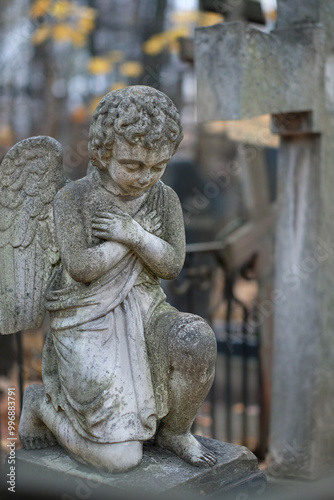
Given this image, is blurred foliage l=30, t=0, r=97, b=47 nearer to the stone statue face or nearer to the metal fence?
the metal fence

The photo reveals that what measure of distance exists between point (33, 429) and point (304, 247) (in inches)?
78.8

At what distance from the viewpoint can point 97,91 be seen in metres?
11.1

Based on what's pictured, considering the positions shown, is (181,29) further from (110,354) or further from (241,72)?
(110,354)

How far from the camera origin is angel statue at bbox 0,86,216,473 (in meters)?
2.55

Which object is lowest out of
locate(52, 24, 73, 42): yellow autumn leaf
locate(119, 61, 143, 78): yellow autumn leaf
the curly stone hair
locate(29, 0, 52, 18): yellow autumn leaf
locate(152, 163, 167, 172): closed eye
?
locate(152, 163, 167, 172): closed eye

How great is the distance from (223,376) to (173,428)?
5.40 metres

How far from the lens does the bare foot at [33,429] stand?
2.88 metres

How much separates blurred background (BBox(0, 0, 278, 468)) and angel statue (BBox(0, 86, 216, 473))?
0.99m

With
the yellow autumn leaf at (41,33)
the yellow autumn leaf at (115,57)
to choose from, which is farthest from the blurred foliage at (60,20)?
the yellow autumn leaf at (115,57)

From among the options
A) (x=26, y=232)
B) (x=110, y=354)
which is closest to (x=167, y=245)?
(x=110, y=354)

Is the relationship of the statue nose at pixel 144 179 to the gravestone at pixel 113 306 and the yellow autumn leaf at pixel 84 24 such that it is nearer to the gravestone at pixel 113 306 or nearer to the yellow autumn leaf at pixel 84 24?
the gravestone at pixel 113 306

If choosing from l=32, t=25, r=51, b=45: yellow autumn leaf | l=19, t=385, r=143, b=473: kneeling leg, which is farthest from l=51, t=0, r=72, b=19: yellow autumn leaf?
l=19, t=385, r=143, b=473: kneeling leg

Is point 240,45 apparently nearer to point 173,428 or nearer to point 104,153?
point 104,153

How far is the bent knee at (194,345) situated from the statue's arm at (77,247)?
14.3 inches
